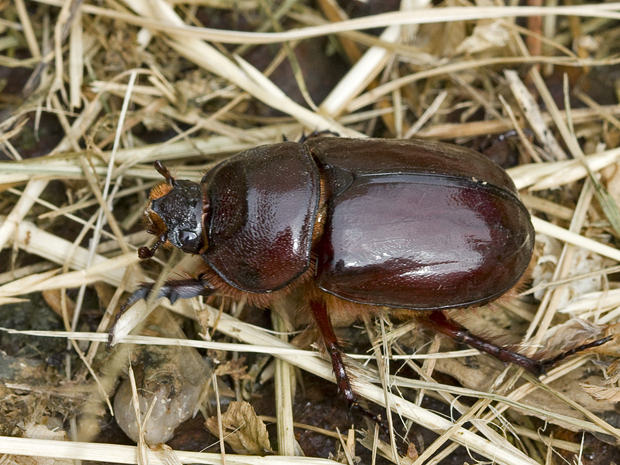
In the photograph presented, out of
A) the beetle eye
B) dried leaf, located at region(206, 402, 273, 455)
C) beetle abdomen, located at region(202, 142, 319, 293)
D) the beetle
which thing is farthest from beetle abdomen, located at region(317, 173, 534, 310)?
dried leaf, located at region(206, 402, 273, 455)

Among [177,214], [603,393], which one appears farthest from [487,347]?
[177,214]

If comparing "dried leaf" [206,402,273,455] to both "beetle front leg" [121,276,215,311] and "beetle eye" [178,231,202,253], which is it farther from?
"beetle eye" [178,231,202,253]

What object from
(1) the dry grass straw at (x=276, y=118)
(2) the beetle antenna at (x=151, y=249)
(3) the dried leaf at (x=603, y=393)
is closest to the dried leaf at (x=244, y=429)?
(1) the dry grass straw at (x=276, y=118)

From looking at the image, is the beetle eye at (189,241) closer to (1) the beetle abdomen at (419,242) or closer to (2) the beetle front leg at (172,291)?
(2) the beetle front leg at (172,291)

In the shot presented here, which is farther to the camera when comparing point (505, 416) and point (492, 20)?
point (492, 20)

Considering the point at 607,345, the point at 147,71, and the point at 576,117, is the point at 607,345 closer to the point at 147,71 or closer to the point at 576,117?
the point at 576,117

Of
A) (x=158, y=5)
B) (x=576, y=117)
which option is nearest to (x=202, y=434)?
(x=158, y=5)
